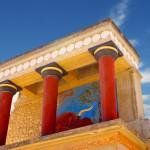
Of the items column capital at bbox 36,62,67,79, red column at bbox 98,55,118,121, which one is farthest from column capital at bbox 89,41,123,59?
column capital at bbox 36,62,67,79

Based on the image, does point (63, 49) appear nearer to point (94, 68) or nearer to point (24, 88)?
point (94, 68)

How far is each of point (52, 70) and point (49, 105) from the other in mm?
1184

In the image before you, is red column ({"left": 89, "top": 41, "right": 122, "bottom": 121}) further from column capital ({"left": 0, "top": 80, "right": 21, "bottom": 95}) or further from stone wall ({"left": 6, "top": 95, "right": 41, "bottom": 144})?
stone wall ({"left": 6, "top": 95, "right": 41, "bottom": 144})

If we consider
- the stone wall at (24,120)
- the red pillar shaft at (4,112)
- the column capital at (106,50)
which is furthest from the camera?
the stone wall at (24,120)

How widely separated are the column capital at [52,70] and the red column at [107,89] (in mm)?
1502

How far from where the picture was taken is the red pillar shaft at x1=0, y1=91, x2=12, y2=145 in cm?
1053

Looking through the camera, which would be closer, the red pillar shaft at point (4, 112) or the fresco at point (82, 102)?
the fresco at point (82, 102)

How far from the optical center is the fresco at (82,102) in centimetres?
1041

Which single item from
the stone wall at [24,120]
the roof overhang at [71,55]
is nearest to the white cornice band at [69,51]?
the roof overhang at [71,55]

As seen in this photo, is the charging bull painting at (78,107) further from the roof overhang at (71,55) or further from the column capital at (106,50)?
the column capital at (106,50)

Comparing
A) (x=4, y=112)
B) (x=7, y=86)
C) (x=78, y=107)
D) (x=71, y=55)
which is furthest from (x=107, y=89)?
(x=7, y=86)

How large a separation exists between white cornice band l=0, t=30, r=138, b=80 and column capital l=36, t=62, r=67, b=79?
0.22 m

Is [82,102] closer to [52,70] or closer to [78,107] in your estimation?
[78,107]

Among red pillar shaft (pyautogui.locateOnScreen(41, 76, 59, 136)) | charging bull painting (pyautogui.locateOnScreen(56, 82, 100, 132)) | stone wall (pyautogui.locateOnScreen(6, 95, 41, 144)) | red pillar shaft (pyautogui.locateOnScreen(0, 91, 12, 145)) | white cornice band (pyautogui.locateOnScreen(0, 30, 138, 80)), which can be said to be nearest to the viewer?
red pillar shaft (pyautogui.locateOnScreen(41, 76, 59, 136))
